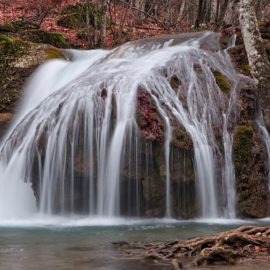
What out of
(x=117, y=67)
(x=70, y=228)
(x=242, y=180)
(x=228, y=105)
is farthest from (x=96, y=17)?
(x=70, y=228)

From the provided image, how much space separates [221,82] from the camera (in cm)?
1196

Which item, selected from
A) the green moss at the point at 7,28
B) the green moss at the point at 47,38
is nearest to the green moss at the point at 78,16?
the green moss at the point at 47,38

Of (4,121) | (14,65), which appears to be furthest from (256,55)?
(14,65)

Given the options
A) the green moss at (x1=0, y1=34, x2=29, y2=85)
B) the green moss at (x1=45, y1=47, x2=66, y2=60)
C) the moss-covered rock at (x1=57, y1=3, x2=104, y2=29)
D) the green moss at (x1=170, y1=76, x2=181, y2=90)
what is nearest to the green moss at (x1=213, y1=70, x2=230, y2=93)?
the green moss at (x1=170, y1=76, x2=181, y2=90)

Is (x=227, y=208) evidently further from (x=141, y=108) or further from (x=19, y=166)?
(x=19, y=166)

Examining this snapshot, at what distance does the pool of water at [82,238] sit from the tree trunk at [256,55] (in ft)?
11.7

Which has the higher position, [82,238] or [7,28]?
[7,28]

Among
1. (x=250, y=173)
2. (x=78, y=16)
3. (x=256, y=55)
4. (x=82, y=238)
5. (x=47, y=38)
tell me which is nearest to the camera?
(x=82, y=238)

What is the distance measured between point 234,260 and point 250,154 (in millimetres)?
5459

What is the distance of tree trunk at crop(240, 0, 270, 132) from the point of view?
12.3 metres

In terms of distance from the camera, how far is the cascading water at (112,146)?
32.6 feet

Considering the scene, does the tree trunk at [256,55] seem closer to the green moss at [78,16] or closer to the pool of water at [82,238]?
the pool of water at [82,238]

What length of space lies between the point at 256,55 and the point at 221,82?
1.50 m

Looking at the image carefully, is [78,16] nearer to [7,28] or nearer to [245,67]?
[7,28]
